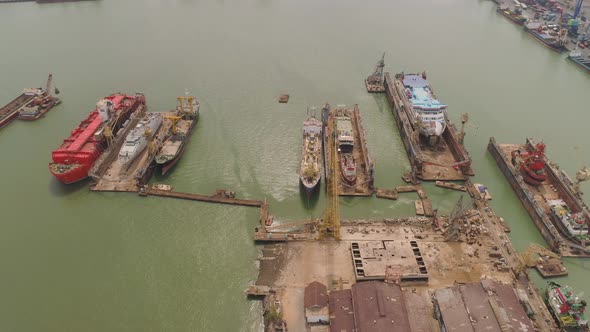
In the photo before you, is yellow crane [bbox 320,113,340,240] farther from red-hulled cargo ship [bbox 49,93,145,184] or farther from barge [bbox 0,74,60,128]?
A: barge [bbox 0,74,60,128]

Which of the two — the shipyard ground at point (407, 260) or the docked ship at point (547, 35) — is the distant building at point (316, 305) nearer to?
the shipyard ground at point (407, 260)

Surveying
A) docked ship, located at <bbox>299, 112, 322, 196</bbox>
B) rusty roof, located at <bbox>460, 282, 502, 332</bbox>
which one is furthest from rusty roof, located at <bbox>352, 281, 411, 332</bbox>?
docked ship, located at <bbox>299, 112, 322, 196</bbox>

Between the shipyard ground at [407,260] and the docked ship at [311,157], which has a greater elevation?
the docked ship at [311,157]

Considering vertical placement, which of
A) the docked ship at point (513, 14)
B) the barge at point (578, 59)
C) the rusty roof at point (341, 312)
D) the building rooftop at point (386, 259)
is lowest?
the rusty roof at point (341, 312)

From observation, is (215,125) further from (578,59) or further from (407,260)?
(578,59)

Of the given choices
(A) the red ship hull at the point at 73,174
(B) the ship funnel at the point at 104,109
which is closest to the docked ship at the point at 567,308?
(A) the red ship hull at the point at 73,174

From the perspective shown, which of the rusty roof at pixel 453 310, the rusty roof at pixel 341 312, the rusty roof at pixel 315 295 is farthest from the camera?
the rusty roof at pixel 315 295

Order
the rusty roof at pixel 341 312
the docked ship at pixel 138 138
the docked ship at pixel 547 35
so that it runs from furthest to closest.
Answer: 1. the docked ship at pixel 547 35
2. the docked ship at pixel 138 138
3. the rusty roof at pixel 341 312

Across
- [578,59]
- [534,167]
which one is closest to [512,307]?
[534,167]
